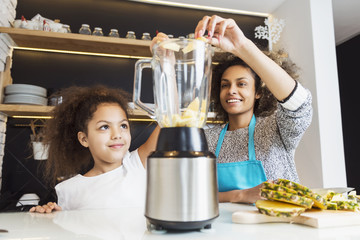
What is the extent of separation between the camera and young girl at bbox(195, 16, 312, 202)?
2.50 feet

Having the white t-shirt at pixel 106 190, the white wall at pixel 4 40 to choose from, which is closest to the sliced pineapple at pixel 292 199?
the white t-shirt at pixel 106 190

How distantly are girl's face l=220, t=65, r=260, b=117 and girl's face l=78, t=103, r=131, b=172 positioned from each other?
43cm

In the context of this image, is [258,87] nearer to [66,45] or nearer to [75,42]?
[75,42]

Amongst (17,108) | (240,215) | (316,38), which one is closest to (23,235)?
(240,215)

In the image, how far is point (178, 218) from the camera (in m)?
0.42

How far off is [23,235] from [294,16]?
2.35 m

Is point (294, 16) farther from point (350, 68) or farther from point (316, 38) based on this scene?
point (350, 68)

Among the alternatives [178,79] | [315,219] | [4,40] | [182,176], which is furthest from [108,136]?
[4,40]

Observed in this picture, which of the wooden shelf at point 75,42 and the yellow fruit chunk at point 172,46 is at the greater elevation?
the wooden shelf at point 75,42

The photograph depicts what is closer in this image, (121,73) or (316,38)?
(316,38)

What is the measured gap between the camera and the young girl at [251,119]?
76cm

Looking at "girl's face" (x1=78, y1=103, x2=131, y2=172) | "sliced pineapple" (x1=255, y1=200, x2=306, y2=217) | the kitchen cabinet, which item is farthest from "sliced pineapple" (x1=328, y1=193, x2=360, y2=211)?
the kitchen cabinet

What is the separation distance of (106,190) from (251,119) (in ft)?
2.13

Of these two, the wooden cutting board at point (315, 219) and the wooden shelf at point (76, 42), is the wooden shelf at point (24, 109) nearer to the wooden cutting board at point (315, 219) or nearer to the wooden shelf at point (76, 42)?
the wooden shelf at point (76, 42)
